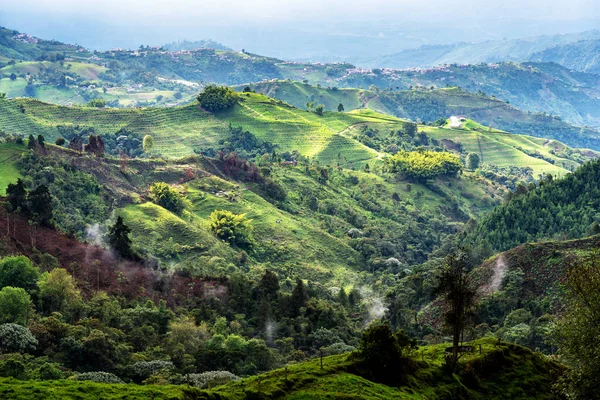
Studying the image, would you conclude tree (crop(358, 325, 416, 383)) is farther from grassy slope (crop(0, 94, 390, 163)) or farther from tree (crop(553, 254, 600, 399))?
grassy slope (crop(0, 94, 390, 163))

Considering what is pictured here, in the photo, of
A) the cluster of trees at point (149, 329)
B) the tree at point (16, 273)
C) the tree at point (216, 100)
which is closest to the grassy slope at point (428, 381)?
the cluster of trees at point (149, 329)

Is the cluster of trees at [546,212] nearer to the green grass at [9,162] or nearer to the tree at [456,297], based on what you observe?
the tree at [456,297]

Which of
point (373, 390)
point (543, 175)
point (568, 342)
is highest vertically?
point (568, 342)

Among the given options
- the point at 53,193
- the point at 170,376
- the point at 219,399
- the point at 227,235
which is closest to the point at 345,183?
the point at 227,235

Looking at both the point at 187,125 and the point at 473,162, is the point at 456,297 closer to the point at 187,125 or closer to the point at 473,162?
the point at 187,125

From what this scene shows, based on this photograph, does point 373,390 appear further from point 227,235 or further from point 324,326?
point 227,235

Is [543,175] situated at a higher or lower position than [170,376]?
lower
